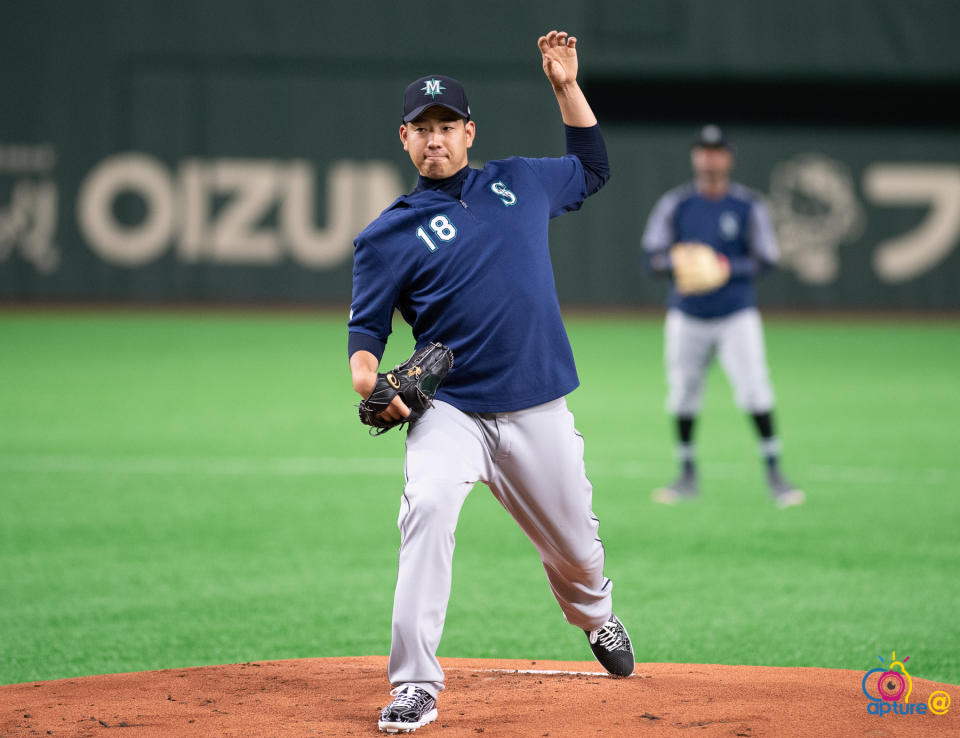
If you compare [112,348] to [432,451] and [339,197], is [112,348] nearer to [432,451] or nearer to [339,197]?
[339,197]

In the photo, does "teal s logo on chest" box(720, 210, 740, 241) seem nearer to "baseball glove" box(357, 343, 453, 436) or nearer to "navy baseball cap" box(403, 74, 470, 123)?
"navy baseball cap" box(403, 74, 470, 123)

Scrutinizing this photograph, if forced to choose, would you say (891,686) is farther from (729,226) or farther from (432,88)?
(729,226)

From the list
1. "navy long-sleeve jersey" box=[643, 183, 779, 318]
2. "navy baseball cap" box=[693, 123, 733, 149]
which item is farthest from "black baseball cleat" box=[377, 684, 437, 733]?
"navy baseball cap" box=[693, 123, 733, 149]

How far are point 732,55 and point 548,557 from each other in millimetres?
23818

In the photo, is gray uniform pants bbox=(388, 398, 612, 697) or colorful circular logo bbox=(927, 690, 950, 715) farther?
colorful circular logo bbox=(927, 690, 950, 715)

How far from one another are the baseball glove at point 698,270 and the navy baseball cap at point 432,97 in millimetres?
4979

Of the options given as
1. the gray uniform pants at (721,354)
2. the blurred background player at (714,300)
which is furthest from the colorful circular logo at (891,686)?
the gray uniform pants at (721,354)

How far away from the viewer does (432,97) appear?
4.76m

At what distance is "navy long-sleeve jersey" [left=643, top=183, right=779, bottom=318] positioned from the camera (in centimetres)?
977

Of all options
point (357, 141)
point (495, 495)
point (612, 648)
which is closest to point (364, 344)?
point (495, 495)

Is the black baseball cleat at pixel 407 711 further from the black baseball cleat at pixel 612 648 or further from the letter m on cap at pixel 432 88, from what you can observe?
the letter m on cap at pixel 432 88

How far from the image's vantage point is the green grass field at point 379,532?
618 cm

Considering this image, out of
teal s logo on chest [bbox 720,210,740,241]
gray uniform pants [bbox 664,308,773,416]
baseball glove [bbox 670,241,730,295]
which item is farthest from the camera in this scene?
teal s logo on chest [bbox 720,210,740,241]

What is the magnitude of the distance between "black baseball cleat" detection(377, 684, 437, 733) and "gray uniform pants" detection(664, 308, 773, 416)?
221 inches
